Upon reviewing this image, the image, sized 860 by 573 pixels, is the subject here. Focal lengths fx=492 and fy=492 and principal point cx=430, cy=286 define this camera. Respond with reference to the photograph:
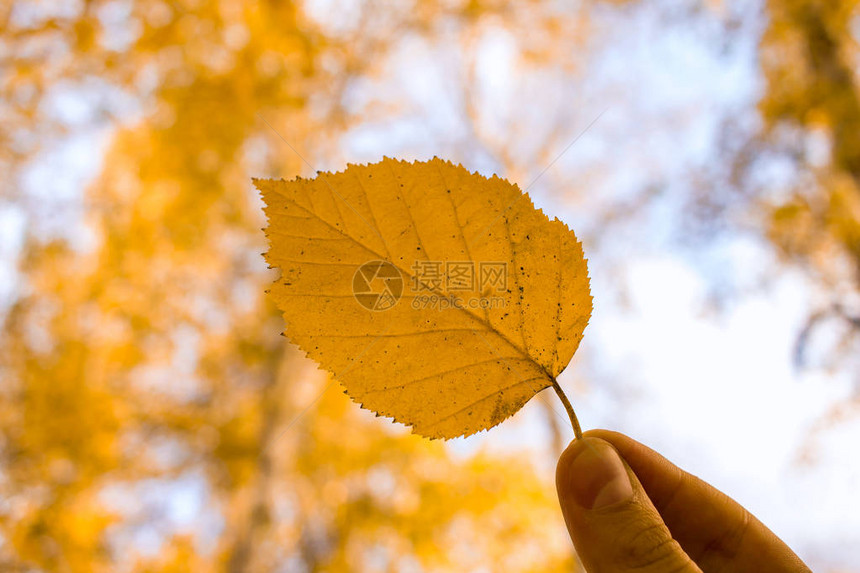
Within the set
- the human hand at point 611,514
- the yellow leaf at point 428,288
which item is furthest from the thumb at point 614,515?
the yellow leaf at point 428,288

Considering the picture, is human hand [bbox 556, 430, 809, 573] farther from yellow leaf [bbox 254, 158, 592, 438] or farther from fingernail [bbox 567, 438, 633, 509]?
yellow leaf [bbox 254, 158, 592, 438]

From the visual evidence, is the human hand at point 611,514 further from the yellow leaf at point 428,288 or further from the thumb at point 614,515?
the yellow leaf at point 428,288

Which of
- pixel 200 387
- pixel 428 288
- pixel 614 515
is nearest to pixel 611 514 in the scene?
pixel 614 515

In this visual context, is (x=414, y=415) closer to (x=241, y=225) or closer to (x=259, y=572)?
(x=259, y=572)

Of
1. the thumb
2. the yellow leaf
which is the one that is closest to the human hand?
the thumb

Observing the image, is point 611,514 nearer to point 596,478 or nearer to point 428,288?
point 596,478

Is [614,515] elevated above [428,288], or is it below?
below

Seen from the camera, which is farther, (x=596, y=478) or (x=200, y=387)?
(x=200, y=387)

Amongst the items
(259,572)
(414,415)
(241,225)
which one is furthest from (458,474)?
(414,415)
